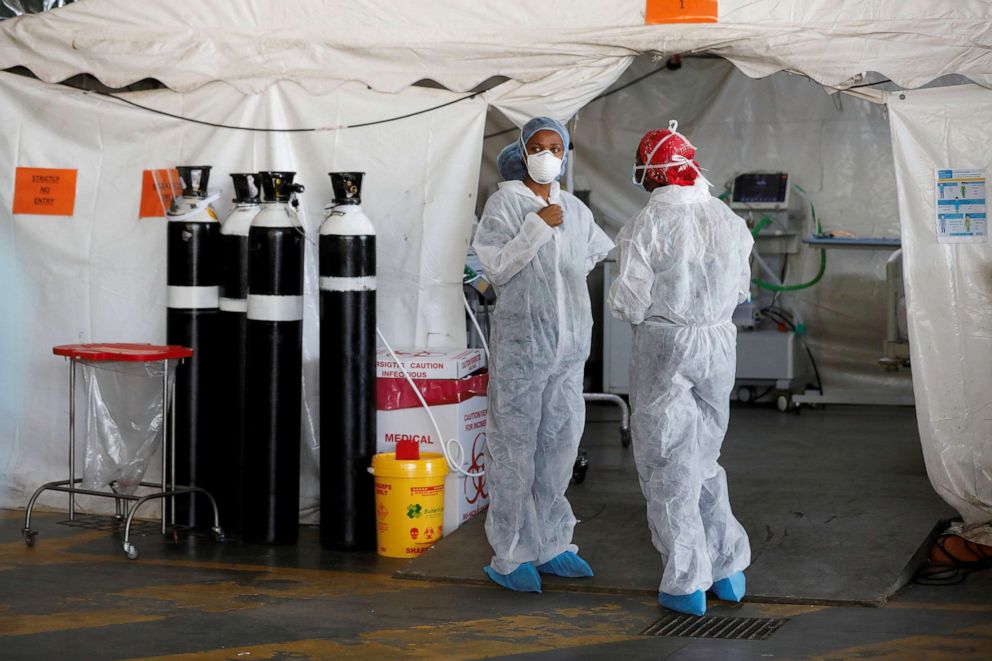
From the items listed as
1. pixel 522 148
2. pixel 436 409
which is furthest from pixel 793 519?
pixel 522 148

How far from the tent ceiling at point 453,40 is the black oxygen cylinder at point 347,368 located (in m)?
0.64

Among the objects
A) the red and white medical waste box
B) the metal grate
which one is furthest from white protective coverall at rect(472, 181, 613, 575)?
the metal grate

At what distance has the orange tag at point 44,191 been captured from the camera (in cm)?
521

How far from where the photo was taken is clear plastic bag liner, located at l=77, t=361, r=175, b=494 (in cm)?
467

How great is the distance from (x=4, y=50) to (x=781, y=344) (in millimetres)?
4732

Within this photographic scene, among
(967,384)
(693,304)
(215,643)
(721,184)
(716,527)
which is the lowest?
(215,643)

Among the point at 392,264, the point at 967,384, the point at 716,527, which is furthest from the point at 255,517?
the point at 967,384

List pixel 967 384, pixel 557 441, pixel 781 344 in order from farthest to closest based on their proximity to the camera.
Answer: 1. pixel 781 344
2. pixel 967 384
3. pixel 557 441

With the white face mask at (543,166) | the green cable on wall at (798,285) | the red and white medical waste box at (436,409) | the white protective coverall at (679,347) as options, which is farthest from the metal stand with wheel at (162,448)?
the green cable on wall at (798,285)

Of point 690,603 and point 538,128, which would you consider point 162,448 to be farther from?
point 690,603

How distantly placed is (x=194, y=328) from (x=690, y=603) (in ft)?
7.41

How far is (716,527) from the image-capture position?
370 centimetres

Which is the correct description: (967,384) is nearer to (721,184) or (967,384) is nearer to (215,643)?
(215,643)

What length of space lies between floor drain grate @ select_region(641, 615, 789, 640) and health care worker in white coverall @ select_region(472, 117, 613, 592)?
51 centimetres
